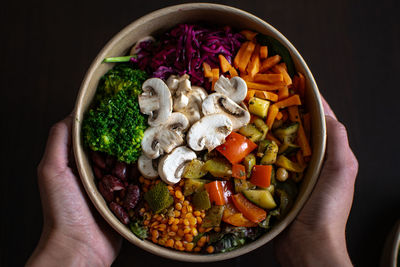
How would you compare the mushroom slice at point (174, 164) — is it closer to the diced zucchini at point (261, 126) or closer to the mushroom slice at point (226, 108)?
the mushroom slice at point (226, 108)

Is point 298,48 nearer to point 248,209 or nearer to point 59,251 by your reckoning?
point 248,209

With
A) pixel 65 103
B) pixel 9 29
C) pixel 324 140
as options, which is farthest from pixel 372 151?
pixel 9 29

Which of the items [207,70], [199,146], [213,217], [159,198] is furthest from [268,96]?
[159,198]

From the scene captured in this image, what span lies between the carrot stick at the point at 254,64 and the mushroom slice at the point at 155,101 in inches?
26.3

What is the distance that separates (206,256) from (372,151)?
2060 mm

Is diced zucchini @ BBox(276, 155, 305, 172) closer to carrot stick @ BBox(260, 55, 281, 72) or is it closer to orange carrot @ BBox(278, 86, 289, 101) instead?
orange carrot @ BBox(278, 86, 289, 101)

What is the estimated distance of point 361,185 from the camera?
3408 mm

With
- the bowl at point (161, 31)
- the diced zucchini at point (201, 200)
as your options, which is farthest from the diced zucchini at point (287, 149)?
the diced zucchini at point (201, 200)

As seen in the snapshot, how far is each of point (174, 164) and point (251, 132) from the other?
61 cm

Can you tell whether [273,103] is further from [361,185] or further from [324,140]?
[361,185]

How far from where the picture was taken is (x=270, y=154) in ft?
8.32

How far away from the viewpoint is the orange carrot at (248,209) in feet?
8.12

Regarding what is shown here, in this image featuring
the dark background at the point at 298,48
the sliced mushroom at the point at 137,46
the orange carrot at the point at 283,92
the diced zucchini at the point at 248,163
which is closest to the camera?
the diced zucchini at the point at 248,163

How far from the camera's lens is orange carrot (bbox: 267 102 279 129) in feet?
8.59
